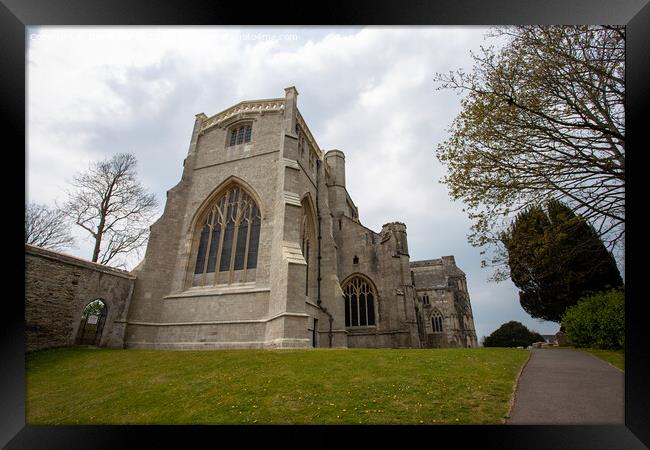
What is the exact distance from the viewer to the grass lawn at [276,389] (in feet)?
15.6

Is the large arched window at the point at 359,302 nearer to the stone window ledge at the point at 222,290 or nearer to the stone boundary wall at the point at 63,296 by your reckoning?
the stone window ledge at the point at 222,290

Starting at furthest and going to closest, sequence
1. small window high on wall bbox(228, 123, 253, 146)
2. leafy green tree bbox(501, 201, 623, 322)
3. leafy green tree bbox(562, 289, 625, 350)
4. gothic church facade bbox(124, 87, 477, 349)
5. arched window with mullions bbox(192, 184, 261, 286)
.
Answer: small window high on wall bbox(228, 123, 253, 146) → arched window with mullions bbox(192, 184, 261, 286) → gothic church facade bbox(124, 87, 477, 349) → leafy green tree bbox(562, 289, 625, 350) → leafy green tree bbox(501, 201, 623, 322)

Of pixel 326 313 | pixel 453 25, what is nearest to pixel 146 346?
pixel 326 313

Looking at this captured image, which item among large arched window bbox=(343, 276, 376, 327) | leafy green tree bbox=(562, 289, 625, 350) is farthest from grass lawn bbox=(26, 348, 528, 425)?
large arched window bbox=(343, 276, 376, 327)

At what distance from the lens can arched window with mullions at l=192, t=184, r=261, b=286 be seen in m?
Answer: 13.8

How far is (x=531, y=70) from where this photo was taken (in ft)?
23.3

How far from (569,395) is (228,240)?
13119 mm

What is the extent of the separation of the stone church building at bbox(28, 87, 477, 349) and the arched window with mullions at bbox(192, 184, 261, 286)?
0.17 ft

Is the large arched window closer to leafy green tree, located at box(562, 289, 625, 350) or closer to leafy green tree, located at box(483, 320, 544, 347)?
leafy green tree, located at box(562, 289, 625, 350)

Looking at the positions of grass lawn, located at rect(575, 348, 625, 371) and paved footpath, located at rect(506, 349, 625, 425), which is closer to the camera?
paved footpath, located at rect(506, 349, 625, 425)

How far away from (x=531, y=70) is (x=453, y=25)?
13.2ft

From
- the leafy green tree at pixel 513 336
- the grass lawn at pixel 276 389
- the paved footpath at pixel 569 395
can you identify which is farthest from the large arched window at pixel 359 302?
the leafy green tree at pixel 513 336

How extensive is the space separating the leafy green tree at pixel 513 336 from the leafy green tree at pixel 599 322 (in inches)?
928
